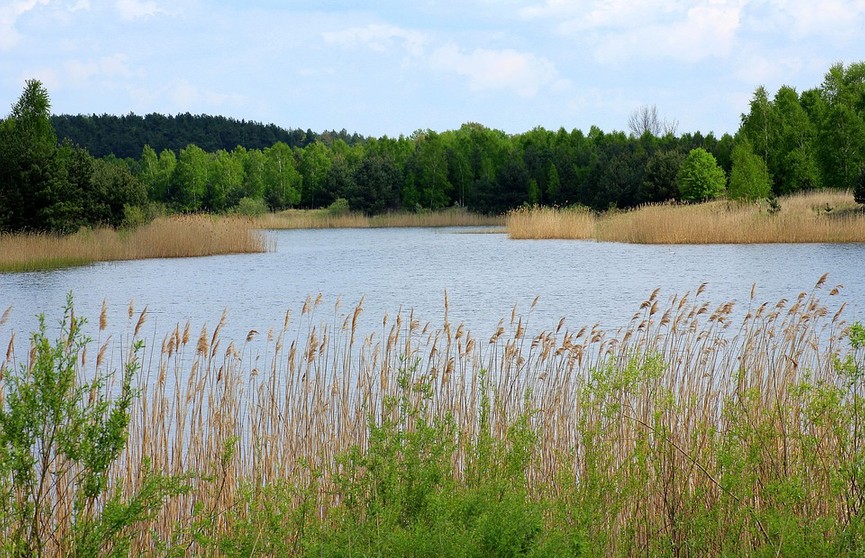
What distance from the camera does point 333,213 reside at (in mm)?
65688

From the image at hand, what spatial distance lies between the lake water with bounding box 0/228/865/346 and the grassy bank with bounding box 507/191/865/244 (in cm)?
99

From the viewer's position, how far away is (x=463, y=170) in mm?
67062

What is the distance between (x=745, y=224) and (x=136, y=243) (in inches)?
757

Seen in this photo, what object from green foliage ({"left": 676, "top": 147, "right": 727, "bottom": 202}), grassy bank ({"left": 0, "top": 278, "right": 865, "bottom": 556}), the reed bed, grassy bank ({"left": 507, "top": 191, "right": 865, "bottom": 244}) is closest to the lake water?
grassy bank ({"left": 507, "top": 191, "right": 865, "bottom": 244})

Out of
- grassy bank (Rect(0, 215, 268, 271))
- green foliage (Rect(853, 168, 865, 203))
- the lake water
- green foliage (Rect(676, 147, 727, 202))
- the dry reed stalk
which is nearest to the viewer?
the lake water

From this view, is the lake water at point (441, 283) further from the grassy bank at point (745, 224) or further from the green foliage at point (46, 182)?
the green foliage at point (46, 182)

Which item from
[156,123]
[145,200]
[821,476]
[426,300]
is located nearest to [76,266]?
[145,200]

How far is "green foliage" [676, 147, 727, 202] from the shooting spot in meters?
44.6

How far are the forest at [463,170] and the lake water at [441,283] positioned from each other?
444 centimetres

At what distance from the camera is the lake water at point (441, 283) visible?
15.4 metres

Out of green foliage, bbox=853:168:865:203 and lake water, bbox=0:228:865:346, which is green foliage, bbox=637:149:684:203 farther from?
lake water, bbox=0:228:865:346

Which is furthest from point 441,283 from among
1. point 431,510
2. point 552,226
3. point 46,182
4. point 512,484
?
point 431,510

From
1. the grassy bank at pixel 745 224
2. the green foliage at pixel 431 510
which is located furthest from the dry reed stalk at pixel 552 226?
the green foliage at pixel 431 510

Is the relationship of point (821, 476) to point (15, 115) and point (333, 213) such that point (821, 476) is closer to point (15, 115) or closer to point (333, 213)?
point (15, 115)
